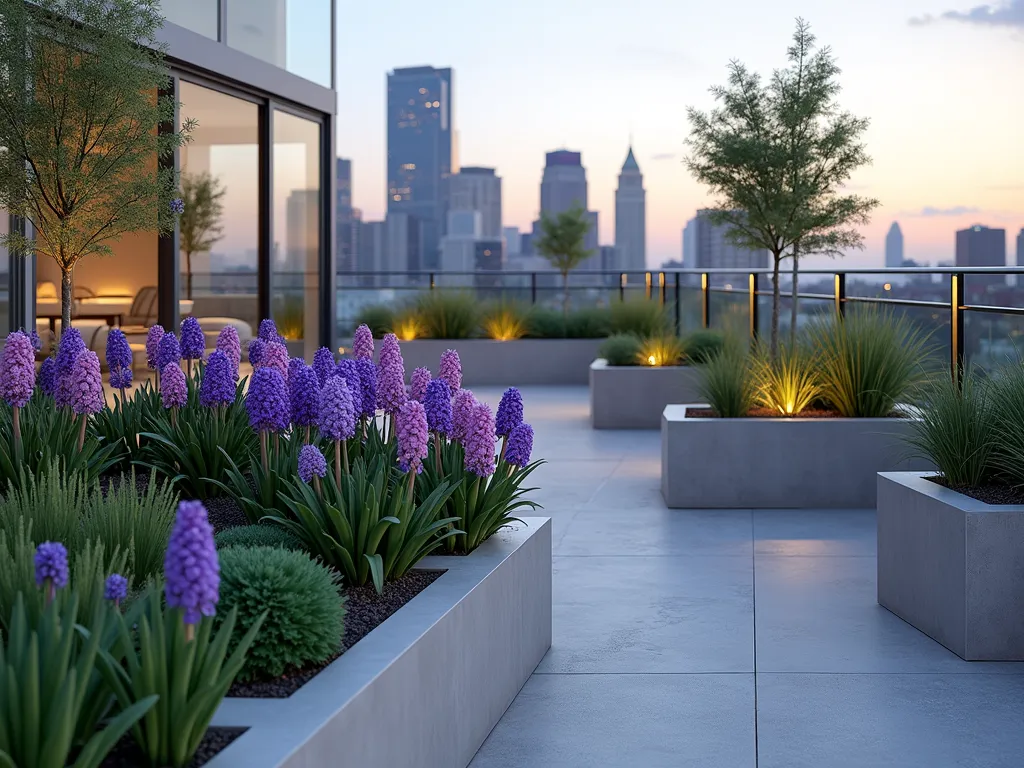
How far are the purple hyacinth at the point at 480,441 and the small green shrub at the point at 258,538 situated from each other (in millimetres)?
587

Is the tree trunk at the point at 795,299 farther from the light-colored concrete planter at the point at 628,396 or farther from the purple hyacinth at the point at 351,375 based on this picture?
the purple hyacinth at the point at 351,375

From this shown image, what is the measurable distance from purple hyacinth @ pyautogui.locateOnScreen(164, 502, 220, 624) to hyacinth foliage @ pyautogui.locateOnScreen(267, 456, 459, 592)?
1.19 meters

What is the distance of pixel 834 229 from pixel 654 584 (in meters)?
4.63

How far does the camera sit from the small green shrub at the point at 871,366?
287 inches

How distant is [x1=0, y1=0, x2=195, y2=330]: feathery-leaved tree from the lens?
6.13 meters

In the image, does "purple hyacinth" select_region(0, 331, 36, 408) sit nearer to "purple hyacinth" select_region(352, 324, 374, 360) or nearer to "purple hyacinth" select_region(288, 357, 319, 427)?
"purple hyacinth" select_region(288, 357, 319, 427)

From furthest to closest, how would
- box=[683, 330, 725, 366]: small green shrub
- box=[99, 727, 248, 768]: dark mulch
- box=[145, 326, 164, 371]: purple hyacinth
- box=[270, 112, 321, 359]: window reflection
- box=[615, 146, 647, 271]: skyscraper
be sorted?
box=[615, 146, 647, 271]: skyscraper, box=[270, 112, 321, 359]: window reflection, box=[683, 330, 725, 366]: small green shrub, box=[145, 326, 164, 371]: purple hyacinth, box=[99, 727, 248, 768]: dark mulch

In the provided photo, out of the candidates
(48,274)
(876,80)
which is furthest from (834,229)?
(876,80)


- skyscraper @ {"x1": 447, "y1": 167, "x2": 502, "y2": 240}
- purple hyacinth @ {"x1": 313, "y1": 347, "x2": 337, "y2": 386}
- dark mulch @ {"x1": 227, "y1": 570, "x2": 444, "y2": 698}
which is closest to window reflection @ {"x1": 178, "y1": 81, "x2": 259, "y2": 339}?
purple hyacinth @ {"x1": 313, "y1": 347, "x2": 337, "y2": 386}

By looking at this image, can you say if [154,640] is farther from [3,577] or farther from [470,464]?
[470,464]

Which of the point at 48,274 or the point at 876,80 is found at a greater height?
the point at 876,80

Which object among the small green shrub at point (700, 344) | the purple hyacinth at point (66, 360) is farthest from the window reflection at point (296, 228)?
the purple hyacinth at point (66, 360)

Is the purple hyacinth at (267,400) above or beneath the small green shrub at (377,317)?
beneath

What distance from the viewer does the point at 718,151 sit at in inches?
352
